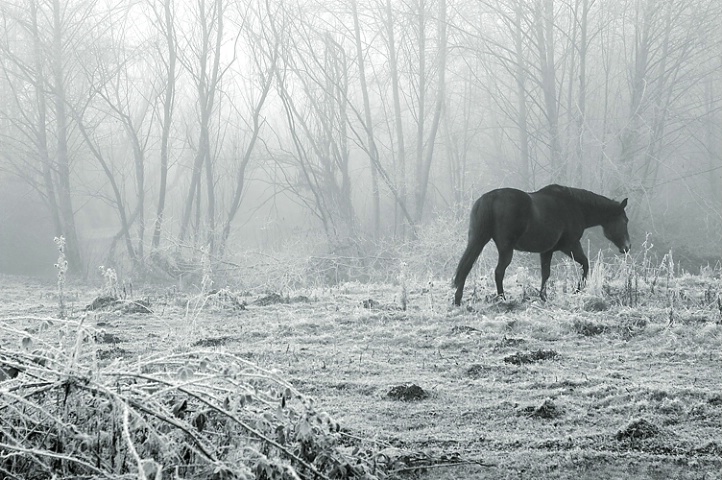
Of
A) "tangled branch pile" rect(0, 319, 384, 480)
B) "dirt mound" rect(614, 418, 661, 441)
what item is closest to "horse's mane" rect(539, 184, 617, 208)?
"dirt mound" rect(614, 418, 661, 441)

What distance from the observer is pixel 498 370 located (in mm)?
5648

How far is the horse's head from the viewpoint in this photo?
10.1 meters

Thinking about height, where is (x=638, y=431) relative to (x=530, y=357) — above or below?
below

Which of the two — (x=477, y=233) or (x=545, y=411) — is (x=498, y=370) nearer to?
(x=545, y=411)

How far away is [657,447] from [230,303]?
22.1 ft

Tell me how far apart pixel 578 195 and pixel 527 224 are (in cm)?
126

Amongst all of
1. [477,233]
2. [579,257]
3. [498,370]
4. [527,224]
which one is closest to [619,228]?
[579,257]

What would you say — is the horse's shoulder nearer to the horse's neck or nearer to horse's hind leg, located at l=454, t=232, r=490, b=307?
the horse's neck

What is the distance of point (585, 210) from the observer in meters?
9.80

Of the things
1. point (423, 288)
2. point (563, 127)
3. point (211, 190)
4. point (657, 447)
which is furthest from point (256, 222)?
point (657, 447)

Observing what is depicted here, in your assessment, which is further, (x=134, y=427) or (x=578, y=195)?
(x=578, y=195)

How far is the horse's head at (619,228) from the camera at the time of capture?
10.1m

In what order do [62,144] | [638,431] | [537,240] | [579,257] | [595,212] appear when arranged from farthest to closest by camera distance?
[62,144]
[595,212]
[579,257]
[537,240]
[638,431]

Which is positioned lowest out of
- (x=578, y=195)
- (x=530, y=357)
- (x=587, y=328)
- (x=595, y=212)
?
(x=530, y=357)
